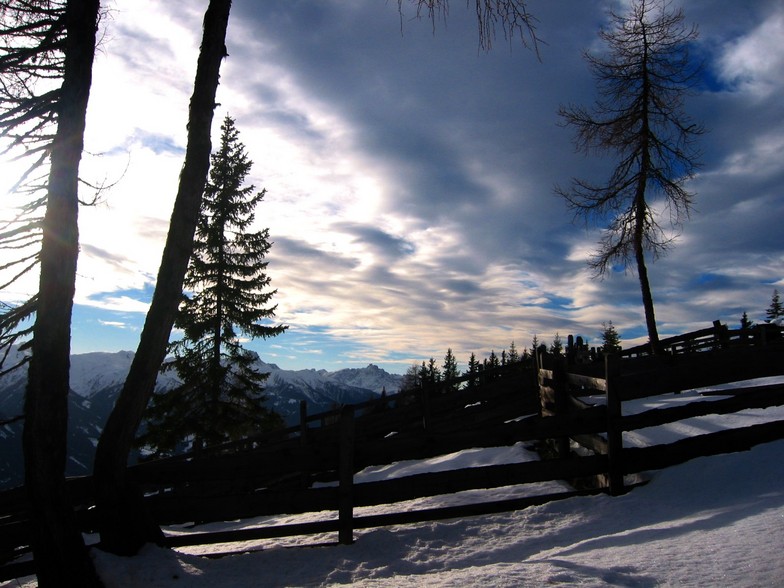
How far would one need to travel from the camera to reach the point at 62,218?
5.07 metres

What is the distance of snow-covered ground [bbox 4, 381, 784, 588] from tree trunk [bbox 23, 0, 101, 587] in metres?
0.45

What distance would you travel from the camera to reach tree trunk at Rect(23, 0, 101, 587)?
4.63 meters

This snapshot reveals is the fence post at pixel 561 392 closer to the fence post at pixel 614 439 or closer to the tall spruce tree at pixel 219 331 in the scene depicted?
the fence post at pixel 614 439

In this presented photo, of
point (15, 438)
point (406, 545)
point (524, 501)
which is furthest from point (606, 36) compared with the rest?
point (15, 438)

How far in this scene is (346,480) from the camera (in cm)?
581

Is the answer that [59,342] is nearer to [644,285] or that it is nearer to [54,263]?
[54,263]

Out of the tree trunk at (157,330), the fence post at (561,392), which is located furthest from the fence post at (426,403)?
the tree trunk at (157,330)

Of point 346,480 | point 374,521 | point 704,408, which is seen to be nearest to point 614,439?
point 704,408

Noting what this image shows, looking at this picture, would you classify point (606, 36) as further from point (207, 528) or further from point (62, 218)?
point (207, 528)

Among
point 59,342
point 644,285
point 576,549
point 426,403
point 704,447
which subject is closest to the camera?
point 576,549

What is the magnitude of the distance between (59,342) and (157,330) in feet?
2.96

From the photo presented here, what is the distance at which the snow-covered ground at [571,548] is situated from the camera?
136 inches

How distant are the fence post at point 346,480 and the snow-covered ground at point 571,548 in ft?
0.54

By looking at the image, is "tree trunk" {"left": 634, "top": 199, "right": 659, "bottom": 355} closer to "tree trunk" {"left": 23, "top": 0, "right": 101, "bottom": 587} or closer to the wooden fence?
the wooden fence
